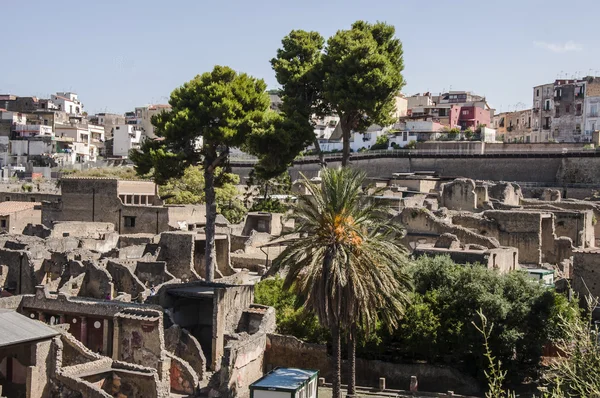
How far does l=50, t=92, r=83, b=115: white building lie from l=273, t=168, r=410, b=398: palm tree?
85.1 metres

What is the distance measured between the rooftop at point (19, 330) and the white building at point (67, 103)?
81037 mm

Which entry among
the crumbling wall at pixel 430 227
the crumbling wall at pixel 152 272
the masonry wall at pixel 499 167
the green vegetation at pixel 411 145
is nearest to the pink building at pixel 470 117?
the green vegetation at pixel 411 145

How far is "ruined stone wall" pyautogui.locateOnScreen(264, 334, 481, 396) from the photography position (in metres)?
24.5

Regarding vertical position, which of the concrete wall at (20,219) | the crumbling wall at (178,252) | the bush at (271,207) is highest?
the bush at (271,207)

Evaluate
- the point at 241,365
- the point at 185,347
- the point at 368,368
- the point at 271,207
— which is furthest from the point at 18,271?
the point at 271,207

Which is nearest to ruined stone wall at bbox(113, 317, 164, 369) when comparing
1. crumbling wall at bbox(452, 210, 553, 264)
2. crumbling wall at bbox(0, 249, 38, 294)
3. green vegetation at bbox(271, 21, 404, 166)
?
crumbling wall at bbox(0, 249, 38, 294)

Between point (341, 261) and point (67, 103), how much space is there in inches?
3544

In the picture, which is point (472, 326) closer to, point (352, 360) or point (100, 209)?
point (352, 360)

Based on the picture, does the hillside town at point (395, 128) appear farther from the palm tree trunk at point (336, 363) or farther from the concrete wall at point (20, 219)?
the palm tree trunk at point (336, 363)

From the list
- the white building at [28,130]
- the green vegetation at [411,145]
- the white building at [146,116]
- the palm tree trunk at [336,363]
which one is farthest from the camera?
the white building at [146,116]

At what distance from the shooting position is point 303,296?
72.0 feet

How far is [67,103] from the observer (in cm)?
10400

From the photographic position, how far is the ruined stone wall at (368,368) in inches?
966

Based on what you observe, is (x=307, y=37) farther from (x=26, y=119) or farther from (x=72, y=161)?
(x=26, y=119)
